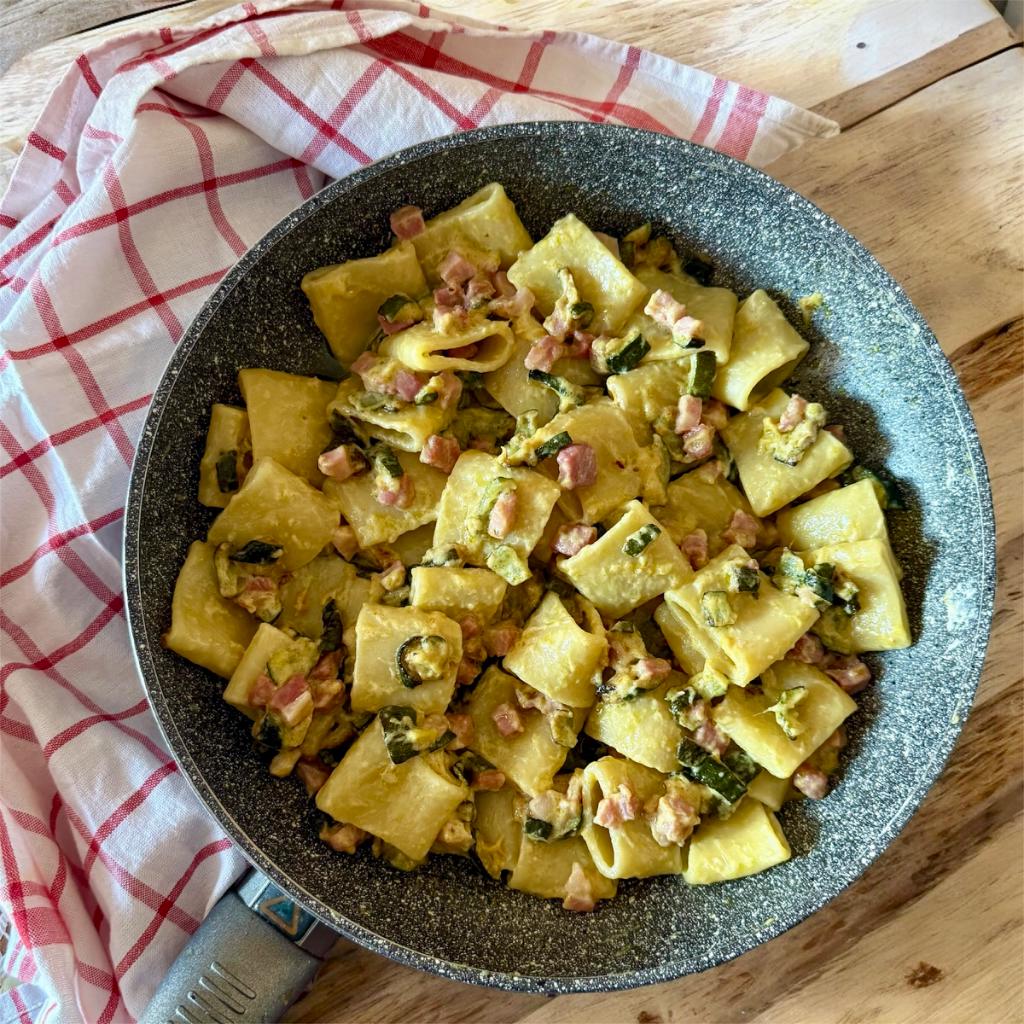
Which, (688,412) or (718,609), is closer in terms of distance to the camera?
(718,609)

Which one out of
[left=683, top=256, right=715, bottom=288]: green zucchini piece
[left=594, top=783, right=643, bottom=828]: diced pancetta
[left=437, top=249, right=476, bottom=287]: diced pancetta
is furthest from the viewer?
[left=683, top=256, right=715, bottom=288]: green zucchini piece

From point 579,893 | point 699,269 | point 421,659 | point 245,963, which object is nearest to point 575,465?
point 421,659

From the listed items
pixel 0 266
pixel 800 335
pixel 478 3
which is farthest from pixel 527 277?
pixel 0 266

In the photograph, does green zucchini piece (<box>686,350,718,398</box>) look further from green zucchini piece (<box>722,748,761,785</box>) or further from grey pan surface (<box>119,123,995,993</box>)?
green zucchini piece (<box>722,748,761,785</box>)

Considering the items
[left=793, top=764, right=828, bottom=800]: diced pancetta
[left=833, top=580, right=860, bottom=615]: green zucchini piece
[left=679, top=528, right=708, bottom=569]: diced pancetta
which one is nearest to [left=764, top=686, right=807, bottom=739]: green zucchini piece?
[left=793, top=764, right=828, bottom=800]: diced pancetta

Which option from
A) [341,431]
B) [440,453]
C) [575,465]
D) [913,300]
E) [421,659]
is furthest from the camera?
[913,300]

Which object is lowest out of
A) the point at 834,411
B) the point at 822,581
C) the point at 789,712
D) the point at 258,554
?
the point at 789,712

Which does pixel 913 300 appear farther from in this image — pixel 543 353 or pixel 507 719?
pixel 507 719

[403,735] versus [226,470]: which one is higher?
[226,470]
